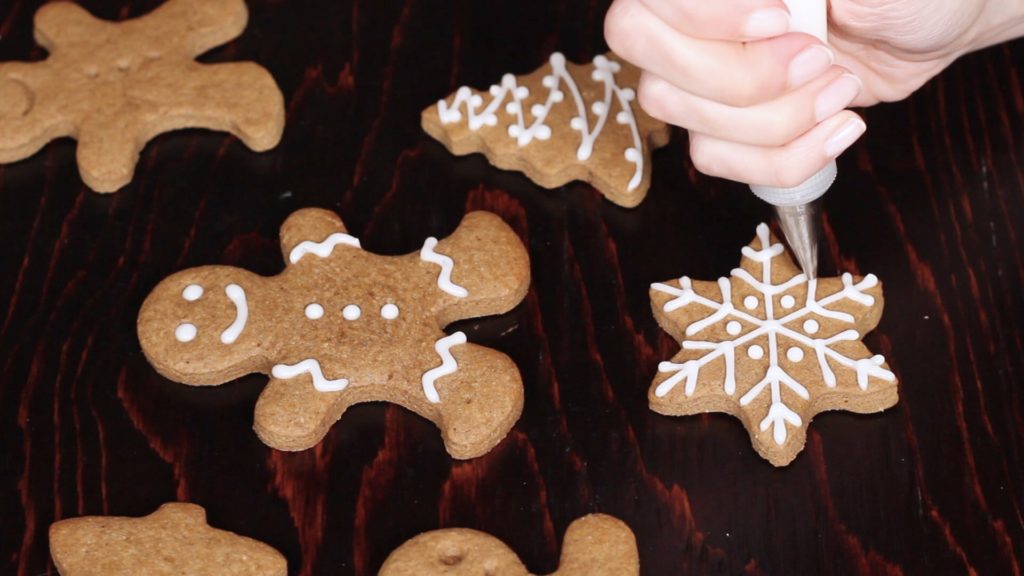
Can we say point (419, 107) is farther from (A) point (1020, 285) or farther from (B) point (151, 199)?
(A) point (1020, 285)

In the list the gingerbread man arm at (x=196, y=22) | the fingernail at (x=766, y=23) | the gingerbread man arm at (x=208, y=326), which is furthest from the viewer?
the gingerbread man arm at (x=196, y=22)

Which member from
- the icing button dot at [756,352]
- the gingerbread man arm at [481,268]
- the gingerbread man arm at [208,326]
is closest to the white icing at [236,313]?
the gingerbread man arm at [208,326]

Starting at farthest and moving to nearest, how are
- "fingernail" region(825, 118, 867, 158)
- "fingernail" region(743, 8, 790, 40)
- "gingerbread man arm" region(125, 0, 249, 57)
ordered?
"gingerbread man arm" region(125, 0, 249, 57)
"fingernail" region(825, 118, 867, 158)
"fingernail" region(743, 8, 790, 40)

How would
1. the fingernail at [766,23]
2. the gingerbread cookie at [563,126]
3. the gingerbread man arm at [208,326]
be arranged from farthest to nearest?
the gingerbread cookie at [563,126] → the gingerbread man arm at [208,326] → the fingernail at [766,23]

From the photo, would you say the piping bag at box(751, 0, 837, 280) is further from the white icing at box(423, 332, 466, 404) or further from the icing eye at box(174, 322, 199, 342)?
the icing eye at box(174, 322, 199, 342)

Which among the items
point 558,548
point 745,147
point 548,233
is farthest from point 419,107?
point 558,548

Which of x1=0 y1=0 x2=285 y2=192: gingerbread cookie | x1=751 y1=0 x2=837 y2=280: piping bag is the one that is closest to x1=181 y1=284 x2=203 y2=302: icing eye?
x1=0 y1=0 x2=285 y2=192: gingerbread cookie

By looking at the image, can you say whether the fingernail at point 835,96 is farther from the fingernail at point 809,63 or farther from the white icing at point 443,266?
the white icing at point 443,266
